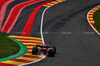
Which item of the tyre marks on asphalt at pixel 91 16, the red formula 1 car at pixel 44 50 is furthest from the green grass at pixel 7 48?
the tyre marks on asphalt at pixel 91 16

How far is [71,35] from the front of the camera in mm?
28016

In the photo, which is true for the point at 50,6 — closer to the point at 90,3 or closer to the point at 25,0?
the point at 25,0

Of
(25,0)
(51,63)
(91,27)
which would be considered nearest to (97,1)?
(25,0)

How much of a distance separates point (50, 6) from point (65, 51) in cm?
2127

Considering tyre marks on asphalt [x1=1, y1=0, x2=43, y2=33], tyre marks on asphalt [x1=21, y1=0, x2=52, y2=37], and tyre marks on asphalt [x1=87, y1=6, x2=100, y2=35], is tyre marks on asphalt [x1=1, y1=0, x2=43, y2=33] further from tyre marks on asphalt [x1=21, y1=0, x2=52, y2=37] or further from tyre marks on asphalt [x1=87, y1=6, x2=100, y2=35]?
tyre marks on asphalt [x1=87, y1=6, x2=100, y2=35]

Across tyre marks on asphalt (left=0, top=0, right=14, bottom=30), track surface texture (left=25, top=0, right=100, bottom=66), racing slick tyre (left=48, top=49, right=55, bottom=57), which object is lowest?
track surface texture (left=25, top=0, right=100, bottom=66)

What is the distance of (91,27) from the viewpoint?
32438mm

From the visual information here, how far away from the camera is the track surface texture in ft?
57.8

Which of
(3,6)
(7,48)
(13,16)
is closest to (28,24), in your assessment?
(13,16)

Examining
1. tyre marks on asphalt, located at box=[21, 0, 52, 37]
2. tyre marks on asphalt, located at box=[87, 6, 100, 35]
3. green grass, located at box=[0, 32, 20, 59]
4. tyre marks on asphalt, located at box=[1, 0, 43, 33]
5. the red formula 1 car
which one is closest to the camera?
green grass, located at box=[0, 32, 20, 59]

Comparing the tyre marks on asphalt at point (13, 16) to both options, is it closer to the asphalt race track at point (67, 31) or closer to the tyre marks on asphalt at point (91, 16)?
the asphalt race track at point (67, 31)

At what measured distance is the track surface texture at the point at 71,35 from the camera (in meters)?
17.6

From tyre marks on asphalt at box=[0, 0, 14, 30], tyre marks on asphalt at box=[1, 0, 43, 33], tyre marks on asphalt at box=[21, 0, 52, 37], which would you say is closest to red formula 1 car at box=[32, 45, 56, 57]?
tyre marks on asphalt at box=[21, 0, 52, 37]

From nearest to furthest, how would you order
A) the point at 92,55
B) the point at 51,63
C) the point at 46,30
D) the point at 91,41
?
the point at 51,63 < the point at 92,55 < the point at 91,41 < the point at 46,30
